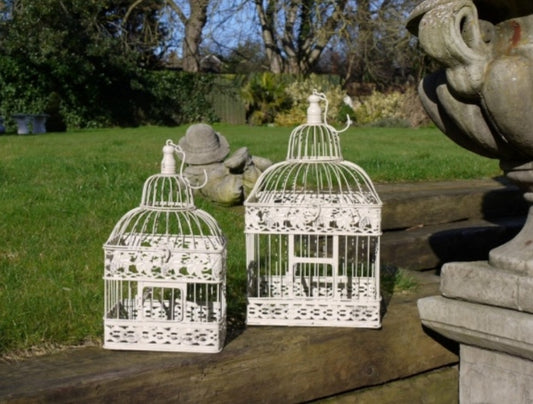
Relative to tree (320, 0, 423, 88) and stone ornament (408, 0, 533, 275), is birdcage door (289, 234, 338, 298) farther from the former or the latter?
tree (320, 0, 423, 88)

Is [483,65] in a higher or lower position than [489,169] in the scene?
higher

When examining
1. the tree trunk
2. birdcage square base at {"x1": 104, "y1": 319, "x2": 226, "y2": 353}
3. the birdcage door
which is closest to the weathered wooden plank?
birdcage square base at {"x1": 104, "y1": 319, "x2": 226, "y2": 353}

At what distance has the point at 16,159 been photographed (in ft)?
24.2

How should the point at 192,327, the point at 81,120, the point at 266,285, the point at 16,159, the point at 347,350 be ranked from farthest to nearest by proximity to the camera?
the point at 81,120, the point at 16,159, the point at 266,285, the point at 347,350, the point at 192,327

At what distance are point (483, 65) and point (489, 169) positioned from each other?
430 centimetres

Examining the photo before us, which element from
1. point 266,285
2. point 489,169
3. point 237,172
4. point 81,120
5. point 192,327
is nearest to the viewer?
point 192,327

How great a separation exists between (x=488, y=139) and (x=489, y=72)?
1.01ft

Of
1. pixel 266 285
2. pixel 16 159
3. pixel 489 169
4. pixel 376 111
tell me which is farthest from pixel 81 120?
pixel 266 285

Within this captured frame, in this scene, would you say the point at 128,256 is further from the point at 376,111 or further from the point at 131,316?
the point at 376,111

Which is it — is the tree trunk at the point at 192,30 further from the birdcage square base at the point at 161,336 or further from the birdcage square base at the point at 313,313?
the birdcage square base at the point at 161,336

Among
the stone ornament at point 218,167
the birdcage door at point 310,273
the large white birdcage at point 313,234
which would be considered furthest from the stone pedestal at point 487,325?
the stone ornament at point 218,167

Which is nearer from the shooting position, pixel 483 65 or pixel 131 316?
pixel 483 65

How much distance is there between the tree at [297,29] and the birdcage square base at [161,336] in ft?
57.6

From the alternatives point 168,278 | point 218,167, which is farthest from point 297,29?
point 168,278
